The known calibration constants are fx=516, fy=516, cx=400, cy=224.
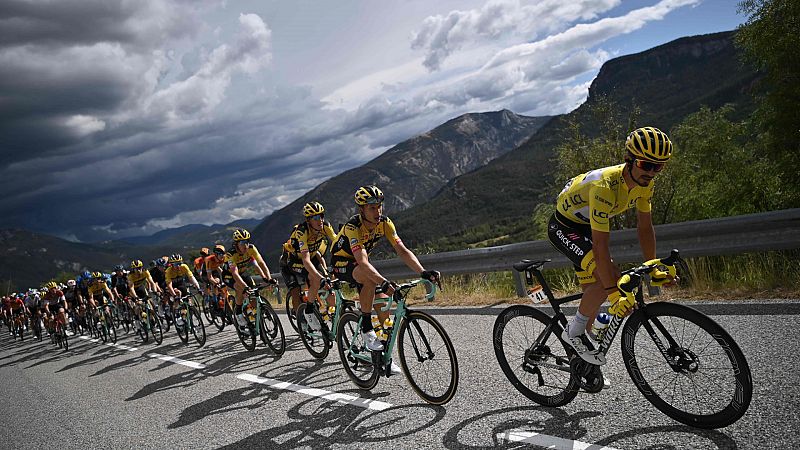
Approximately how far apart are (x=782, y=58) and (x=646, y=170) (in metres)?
31.4

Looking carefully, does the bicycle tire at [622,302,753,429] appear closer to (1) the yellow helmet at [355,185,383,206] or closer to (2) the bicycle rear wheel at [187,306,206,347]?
(1) the yellow helmet at [355,185,383,206]

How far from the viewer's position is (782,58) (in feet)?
90.7

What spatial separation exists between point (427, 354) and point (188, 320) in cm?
806

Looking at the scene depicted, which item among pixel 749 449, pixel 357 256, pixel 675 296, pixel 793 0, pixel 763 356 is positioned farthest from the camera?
pixel 793 0

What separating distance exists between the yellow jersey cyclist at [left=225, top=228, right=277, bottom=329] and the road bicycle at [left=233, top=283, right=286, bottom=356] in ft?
0.53

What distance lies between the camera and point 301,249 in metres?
7.99

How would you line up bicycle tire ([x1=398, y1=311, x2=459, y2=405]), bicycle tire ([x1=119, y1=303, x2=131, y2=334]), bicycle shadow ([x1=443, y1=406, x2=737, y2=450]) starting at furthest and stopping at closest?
bicycle tire ([x1=119, y1=303, x2=131, y2=334]), bicycle tire ([x1=398, y1=311, x2=459, y2=405]), bicycle shadow ([x1=443, y1=406, x2=737, y2=450])

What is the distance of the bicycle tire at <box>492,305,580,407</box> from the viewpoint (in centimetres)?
436

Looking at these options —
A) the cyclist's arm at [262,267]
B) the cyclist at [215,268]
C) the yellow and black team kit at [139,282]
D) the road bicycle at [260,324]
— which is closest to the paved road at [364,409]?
the road bicycle at [260,324]

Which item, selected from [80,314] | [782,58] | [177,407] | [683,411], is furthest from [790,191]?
[80,314]

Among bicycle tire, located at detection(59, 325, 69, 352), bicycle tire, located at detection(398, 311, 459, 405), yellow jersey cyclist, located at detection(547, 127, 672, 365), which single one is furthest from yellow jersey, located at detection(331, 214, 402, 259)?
bicycle tire, located at detection(59, 325, 69, 352)

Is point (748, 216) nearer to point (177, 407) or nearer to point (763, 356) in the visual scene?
point (763, 356)

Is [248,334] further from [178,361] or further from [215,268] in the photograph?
[215,268]

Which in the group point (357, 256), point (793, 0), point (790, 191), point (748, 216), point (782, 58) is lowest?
point (790, 191)
